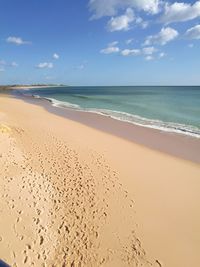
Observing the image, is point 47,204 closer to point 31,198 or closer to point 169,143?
point 31,198

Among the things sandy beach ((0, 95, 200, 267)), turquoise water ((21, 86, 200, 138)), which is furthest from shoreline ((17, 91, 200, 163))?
turquoise water ((21, 86, 200, 138))

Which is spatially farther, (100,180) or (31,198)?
(100,180)

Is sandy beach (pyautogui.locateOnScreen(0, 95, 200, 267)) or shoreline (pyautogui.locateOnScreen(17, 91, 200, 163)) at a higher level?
sandy beach (pyautogui.locateOnScreen(0, 95, 200, 267))

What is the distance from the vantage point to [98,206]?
5887 millimetres

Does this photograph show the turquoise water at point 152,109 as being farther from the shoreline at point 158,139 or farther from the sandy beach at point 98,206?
the sandy beach at point 98,206

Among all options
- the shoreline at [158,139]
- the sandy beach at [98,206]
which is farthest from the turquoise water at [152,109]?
the sandy beach at [98,206]

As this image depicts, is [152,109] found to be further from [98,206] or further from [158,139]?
[98,206]

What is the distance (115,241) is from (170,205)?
2.20 m

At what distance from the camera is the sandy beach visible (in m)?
4.38

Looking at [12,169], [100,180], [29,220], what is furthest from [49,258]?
[12,169]

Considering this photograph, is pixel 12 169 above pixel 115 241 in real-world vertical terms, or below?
above

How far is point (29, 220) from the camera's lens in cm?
505

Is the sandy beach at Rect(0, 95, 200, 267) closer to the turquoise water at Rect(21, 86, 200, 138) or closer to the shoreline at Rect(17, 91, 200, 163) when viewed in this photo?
the shoreline at Rect(17, 91, 200, 163)

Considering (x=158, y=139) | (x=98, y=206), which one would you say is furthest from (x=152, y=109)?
(x=98, y=206)
